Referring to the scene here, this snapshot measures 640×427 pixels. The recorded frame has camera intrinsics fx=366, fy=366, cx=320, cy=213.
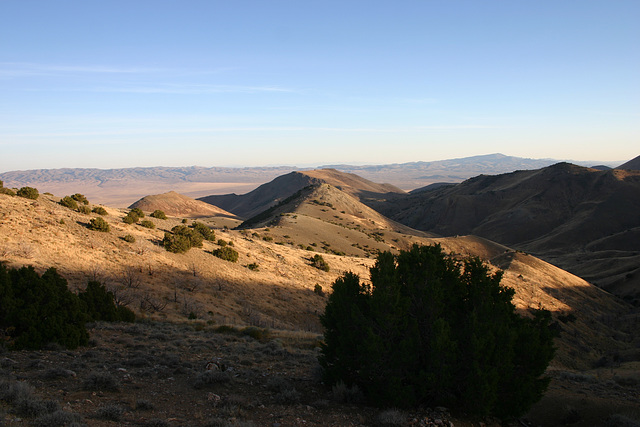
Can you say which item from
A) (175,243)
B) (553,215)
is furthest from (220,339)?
(553,215)

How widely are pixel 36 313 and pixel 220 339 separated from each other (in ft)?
19.7

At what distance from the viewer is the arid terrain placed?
7973 millimetres

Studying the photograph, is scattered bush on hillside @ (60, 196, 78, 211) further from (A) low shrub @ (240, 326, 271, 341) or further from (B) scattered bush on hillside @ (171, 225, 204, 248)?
(A) low shrub @ (240, 326, 271, 341)

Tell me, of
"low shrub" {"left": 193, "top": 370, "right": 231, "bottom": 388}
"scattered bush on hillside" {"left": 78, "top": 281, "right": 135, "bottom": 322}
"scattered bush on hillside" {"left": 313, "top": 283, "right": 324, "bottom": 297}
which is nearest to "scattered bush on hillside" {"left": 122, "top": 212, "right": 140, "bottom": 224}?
"scattered bush on hillside" {"left": 78, "top": 281, "right": 135, "bottom": 322}

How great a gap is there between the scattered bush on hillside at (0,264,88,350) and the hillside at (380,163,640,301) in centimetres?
6378

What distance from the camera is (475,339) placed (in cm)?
792

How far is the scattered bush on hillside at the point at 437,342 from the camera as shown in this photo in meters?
8.11

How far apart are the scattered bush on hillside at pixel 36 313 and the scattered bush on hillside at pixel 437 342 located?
801 centimetres

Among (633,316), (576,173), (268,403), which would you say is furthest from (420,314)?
(576,173)

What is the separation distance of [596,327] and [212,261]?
37.1 meters

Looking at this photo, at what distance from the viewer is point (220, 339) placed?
46.8 ft

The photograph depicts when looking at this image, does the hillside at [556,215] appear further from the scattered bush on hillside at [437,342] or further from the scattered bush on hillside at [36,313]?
the scattered bush on hillside at [36,313]

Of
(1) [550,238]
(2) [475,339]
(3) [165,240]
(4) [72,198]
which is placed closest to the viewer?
(2) [475,339]

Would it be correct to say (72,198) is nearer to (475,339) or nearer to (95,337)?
(95,337)
